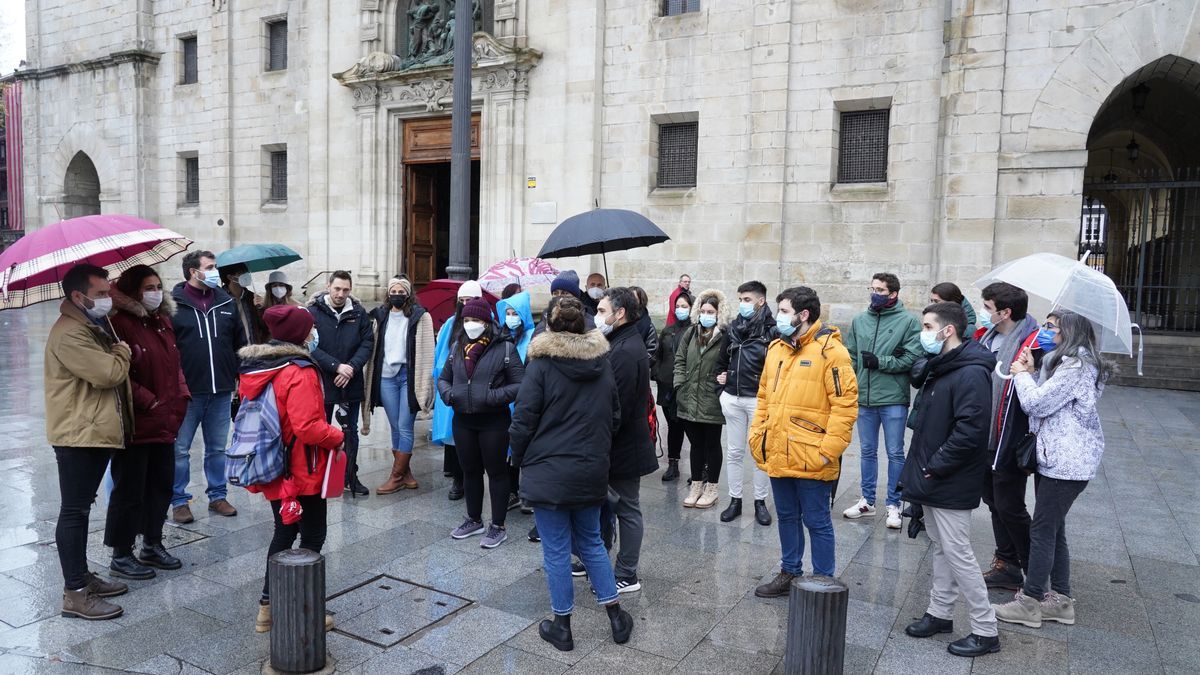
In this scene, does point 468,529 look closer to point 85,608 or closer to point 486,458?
point 486,458

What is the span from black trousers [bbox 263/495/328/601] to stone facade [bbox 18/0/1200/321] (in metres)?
11.0

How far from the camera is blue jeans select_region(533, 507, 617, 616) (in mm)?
4609

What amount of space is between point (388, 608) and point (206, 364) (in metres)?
2.75

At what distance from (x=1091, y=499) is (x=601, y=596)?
17.0 ft

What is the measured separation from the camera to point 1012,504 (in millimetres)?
5141

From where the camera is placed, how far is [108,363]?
4.83m

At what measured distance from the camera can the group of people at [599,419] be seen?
15.0 ft

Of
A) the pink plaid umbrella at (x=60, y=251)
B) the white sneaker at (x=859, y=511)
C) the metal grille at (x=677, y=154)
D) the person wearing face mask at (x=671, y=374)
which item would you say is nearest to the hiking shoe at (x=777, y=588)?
the white sneaker at (x=859, y=511)

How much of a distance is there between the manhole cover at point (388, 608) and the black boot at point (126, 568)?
1.27m

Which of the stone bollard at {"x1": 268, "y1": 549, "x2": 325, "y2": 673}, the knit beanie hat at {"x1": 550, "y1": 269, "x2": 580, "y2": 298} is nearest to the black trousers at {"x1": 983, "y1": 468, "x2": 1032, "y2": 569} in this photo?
the knit beanie hat at {"x1": 550, "y1": 269, "x2": 580, "y2": 298}

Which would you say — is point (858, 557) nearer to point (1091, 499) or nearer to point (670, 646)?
point (670, 646)

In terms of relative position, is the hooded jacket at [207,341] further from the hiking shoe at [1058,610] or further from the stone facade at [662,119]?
the stone facade at [662,119]

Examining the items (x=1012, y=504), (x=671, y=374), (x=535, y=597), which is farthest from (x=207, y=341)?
(x=1012, y=504)

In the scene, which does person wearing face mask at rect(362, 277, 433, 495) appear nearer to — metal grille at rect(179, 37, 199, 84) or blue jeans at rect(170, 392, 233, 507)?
blue jeans at rect(170, 392, 233, 507)
